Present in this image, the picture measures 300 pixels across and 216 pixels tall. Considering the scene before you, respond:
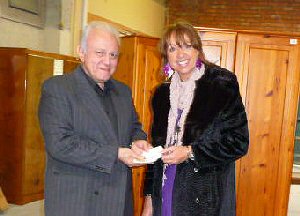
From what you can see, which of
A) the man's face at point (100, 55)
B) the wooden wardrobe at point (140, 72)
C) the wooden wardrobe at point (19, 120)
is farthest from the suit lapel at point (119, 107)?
the wooden wardrobe at point (19, 120)

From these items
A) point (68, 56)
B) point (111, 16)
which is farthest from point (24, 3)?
point (111, 16)

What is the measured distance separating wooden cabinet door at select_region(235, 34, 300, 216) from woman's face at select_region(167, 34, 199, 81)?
1.48 metres

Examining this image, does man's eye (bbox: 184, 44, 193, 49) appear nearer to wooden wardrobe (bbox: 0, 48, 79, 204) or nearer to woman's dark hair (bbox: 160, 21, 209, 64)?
woman's dark hair (bbox: 160, 21, 209, 64)

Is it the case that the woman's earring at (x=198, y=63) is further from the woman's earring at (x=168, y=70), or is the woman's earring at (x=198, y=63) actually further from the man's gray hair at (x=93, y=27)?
the man's gray hair at (x=93, y=27)

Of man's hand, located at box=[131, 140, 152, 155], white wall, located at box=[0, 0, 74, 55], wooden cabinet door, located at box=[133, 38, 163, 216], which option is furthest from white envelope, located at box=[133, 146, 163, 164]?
white wall, located at box=[0, 0, 74, 55]

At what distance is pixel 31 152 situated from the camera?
4074 mm

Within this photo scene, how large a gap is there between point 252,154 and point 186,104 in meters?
1.61

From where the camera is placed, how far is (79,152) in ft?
4.50

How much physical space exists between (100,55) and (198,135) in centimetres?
56

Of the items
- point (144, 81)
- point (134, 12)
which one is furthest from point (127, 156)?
point (134, 12)

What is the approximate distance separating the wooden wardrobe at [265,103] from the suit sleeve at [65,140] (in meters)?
1.91

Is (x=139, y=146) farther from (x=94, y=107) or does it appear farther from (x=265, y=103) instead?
(x=265, y=103)

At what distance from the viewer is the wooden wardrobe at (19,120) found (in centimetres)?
394

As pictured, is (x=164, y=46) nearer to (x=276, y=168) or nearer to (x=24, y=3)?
(x=276, y=168)
